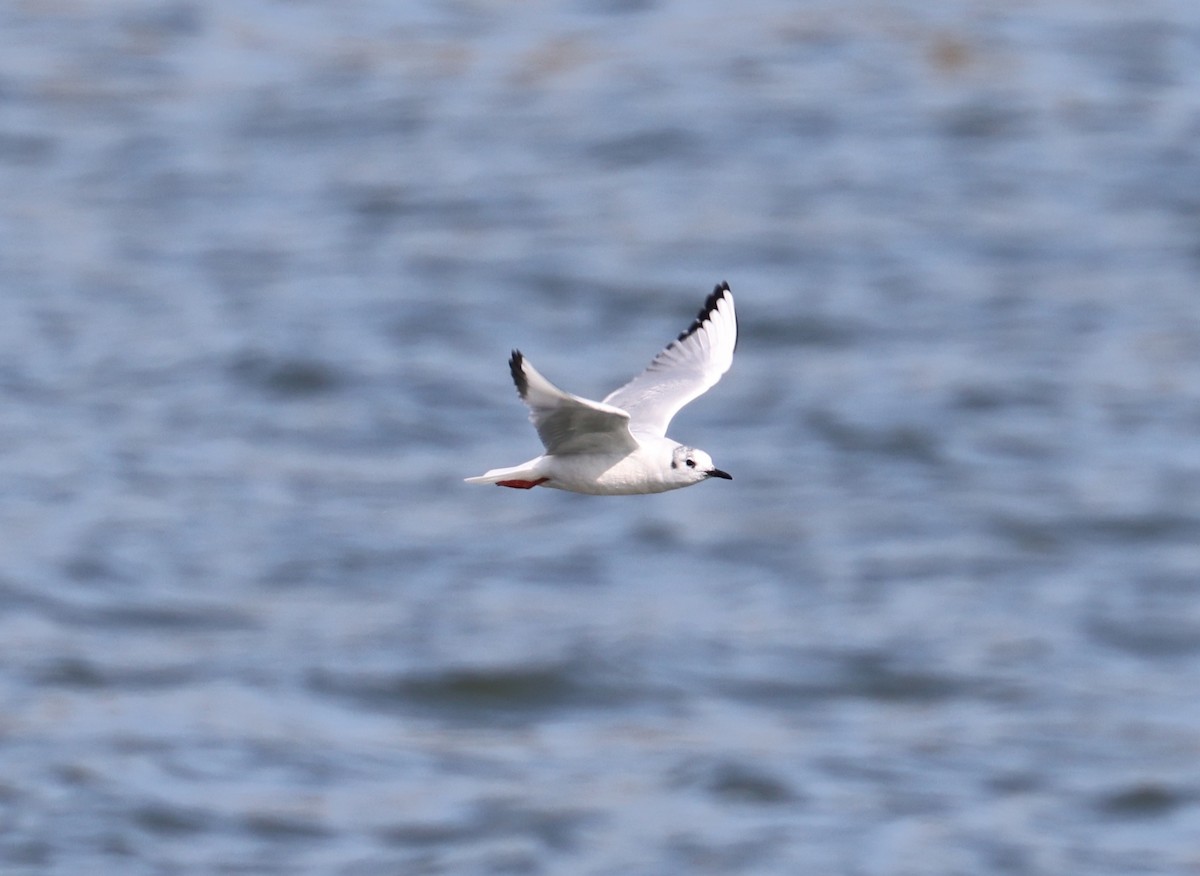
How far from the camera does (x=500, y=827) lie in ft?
62.2

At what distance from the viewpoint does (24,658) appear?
2172cm

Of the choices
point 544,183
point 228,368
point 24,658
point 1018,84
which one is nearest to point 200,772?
point 24,658

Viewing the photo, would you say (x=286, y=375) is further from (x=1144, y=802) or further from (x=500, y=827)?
(x=1144, y=802)

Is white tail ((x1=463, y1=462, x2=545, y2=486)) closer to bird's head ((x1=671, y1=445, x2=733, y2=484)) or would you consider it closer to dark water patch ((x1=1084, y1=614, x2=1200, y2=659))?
bird's head ((x1=671, y1=445, x2=733, y2=484))

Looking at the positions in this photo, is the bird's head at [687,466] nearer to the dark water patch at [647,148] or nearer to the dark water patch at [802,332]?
the dark water patch at [802,332]

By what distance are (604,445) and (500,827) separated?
32.4 feet

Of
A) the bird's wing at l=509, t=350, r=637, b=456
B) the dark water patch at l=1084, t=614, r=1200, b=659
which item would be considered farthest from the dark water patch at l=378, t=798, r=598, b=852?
the bird's wing at l=509, t=350, r=637, b=456

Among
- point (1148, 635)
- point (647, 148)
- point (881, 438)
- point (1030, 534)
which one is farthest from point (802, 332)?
point (1148, 635)

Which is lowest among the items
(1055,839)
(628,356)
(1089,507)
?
(1055,839)

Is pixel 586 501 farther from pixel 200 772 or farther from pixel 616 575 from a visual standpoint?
pixel 200 772

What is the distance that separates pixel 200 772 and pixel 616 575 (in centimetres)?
557

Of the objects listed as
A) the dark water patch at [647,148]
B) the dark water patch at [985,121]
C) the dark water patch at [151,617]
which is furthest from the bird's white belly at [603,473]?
the dark water patch at [985,121]

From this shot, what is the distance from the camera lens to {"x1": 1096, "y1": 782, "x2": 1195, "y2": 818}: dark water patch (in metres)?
19.1

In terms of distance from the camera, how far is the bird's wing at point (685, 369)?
10930 mm
